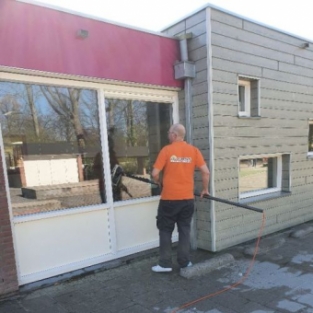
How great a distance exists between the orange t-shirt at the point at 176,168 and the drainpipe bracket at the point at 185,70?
115 centimetres

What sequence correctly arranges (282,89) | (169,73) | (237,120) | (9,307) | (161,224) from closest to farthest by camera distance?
(9,307), (161,224), (169,73), (237,120), (282,89)

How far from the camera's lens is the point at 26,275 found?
326cm

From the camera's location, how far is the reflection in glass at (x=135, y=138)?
3.96m

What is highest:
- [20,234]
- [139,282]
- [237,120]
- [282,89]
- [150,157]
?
[282,89]

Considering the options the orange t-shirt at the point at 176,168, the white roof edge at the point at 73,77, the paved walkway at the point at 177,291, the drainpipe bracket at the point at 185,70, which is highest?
the drainpipe bracket at the point at 185,70

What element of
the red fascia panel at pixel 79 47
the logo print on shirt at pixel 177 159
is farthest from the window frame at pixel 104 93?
the logo print on shirt at pixel 177 159

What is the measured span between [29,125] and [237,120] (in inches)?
117

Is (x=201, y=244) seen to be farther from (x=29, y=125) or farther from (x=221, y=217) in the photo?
(x=29, y=125)

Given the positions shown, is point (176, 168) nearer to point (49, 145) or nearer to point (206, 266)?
point (206, 266)

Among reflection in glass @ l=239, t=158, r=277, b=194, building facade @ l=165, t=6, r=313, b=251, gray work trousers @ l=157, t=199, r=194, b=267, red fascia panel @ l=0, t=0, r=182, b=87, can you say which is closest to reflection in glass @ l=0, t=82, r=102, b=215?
red fascia panel @ l=0, t=0, r=182, b=87

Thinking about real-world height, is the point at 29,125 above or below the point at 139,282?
above

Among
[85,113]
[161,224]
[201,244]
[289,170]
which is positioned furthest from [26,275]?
[289,170]

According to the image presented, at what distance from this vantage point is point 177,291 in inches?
122

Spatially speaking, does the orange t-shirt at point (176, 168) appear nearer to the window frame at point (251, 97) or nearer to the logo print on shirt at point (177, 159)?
the logo print on shirt at point (177, 159)
